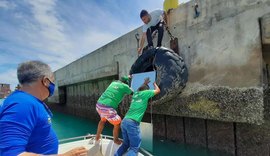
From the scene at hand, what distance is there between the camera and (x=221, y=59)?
4.38 meters

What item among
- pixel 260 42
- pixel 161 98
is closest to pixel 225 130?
pixel 161 98

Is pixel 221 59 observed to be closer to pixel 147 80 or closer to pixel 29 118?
pixel 147 80

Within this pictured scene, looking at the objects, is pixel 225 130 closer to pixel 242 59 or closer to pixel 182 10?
pixel 242 59

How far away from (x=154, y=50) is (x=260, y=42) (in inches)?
88.8

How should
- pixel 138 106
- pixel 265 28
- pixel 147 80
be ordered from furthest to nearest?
pixel 147 80, pixel 265 28, pixel 138 106

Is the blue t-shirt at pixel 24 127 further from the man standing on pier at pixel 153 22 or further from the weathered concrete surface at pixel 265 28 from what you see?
the man standing on pier at pixel 153 22

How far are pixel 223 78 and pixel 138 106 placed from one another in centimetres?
185

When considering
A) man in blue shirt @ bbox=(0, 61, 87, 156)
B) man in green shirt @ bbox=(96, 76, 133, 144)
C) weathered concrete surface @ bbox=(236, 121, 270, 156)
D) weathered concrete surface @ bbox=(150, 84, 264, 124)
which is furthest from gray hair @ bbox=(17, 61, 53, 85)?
weathered concrete surface @ bbox=(236, 121, 270, 156)

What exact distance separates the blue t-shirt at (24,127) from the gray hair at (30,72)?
0.09 metres

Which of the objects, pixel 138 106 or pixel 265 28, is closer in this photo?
pixel 138 106

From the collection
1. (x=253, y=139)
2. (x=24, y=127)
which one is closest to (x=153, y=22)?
(x=253, y=139)

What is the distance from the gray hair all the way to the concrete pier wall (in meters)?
3.44

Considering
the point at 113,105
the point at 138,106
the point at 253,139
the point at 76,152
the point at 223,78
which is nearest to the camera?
the point at 76,152

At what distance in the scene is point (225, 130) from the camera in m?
4.50
